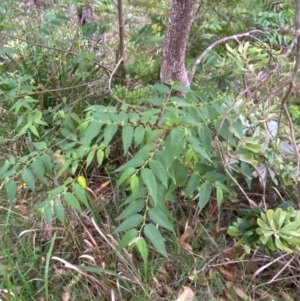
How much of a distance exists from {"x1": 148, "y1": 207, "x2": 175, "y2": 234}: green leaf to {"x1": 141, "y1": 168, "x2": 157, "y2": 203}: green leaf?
61mm

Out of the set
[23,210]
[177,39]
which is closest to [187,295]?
[23,210]

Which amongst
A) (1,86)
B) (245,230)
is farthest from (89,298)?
(1,86)

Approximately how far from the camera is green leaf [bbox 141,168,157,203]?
0.92m

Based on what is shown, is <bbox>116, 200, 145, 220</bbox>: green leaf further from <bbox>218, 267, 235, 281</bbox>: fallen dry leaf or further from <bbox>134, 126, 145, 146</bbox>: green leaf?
<bbox>218, 267, 235, 281</bbox>: fallen dry leaf

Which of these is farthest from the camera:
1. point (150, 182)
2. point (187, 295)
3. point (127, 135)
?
point (187, 295)

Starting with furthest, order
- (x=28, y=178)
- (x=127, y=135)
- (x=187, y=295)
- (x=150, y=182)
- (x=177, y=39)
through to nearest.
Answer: (x=177, y=39)
(x=187, y=295)
(x=28, y=178)
(x=127, y=135)
(x=150, y=182)

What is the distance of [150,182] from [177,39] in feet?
2.49

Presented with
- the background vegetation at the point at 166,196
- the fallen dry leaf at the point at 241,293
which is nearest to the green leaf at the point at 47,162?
the background vegetation at the point at 166,196

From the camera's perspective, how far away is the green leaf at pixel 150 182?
0.92 m

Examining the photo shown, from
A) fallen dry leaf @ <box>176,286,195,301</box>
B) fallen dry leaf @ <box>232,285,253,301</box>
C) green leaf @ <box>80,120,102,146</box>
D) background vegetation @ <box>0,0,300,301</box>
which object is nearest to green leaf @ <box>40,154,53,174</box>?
background vegetation @ <box>0,0,300,301</box>

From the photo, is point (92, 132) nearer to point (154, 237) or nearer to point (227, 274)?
point (154, 237)

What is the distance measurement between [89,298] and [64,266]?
0.47ft

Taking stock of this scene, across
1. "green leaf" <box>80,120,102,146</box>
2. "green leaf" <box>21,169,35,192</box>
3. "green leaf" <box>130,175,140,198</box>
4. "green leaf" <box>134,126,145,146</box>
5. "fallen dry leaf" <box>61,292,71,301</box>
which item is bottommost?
"fallen dry leaf" <box>61,292,71,301</box>

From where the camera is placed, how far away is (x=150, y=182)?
927 mm
